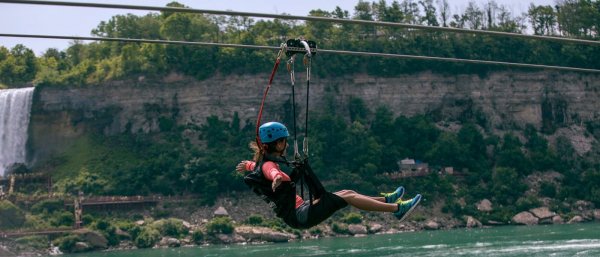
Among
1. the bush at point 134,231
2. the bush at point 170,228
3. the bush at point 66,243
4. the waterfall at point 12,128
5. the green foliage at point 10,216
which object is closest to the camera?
Answer: the bush at point 66,243

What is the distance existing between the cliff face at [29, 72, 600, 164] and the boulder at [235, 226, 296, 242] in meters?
16.1

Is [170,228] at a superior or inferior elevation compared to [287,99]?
inferior

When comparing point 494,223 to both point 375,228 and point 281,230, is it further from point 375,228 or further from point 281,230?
point 281,230

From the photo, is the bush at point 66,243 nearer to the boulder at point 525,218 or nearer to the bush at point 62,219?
the bush at point 62,219

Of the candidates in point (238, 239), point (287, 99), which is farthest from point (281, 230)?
point (287, 99)

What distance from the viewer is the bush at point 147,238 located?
2566 inches

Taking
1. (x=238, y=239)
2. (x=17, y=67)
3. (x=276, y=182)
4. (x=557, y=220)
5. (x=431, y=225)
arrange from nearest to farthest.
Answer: (x=276, y=182) < (x=238, y=239) < (x=431, y=225) < (x=557, y=220) < (x=17, y=67)

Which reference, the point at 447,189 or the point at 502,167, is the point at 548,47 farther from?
the point at 447,189

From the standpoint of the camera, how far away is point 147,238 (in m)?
65.6

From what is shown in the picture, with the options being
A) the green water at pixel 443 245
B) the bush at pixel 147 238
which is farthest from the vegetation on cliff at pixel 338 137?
the green water at pixel 443 245

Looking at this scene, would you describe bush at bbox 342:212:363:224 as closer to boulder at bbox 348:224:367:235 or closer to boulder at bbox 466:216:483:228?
boulder at bbox 348:224:367:235

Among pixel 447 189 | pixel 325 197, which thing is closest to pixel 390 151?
pixel 447 189

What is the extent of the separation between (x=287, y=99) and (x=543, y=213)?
20.5 meters

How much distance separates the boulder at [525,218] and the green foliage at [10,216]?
99.5ft
